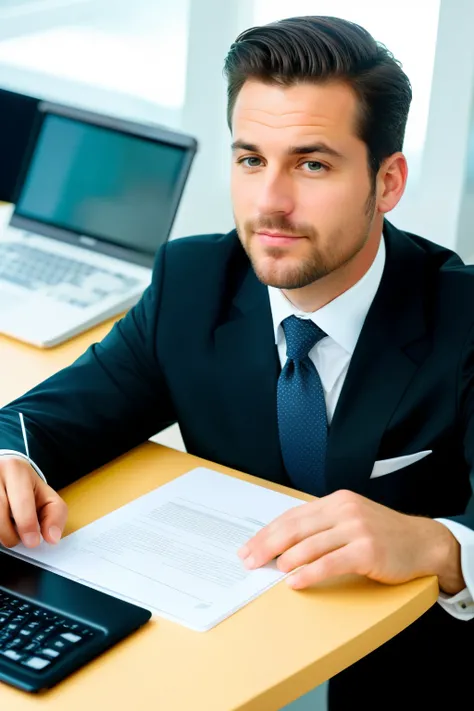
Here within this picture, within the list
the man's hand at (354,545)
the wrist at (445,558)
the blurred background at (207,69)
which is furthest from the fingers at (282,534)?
the blurred background at (207,69)

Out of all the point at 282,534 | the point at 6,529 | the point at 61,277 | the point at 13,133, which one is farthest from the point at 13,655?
the point at 13,133

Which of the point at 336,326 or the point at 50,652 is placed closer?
the point at 50,652

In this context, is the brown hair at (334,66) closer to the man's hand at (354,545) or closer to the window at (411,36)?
the man's hand at (354,545)

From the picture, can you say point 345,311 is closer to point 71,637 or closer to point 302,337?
point 302,337

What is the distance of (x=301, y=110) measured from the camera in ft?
4.89

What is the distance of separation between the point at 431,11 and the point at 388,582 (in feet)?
4.77

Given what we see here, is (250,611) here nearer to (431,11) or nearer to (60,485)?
(60,485)

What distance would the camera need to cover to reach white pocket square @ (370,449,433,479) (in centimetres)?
155

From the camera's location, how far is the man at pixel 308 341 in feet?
4.94

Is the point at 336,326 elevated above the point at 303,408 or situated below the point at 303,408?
above

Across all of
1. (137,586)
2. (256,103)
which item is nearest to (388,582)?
(137,586)

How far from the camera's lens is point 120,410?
5.42 feet

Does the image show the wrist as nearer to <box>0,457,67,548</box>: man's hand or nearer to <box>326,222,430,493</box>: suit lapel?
<box>326,222,430,493</box>: suit lapel

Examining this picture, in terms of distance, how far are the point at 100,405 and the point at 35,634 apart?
51 centimetres
